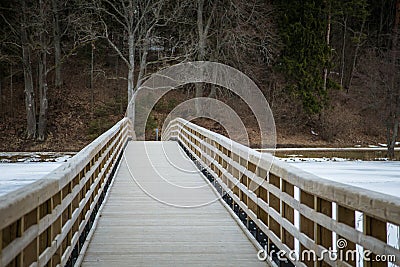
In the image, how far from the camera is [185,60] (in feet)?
98.8

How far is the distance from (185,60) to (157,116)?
5.19 m

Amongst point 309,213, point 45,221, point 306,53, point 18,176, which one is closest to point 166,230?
point 309,213

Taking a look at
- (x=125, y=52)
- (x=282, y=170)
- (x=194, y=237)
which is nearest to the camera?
(x=282, y=170)

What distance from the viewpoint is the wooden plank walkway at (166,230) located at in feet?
18.1

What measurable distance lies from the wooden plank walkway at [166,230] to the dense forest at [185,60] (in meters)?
19.4

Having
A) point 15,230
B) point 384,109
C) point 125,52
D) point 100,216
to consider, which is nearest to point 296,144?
point 384,109

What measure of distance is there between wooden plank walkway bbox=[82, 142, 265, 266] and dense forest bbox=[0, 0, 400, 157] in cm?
1939

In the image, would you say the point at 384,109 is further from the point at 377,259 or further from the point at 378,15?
the point at 377,259

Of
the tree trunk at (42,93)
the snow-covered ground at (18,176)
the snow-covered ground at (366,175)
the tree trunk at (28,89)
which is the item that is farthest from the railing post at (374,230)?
the tree trunk at (28,89)

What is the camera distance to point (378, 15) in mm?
44312

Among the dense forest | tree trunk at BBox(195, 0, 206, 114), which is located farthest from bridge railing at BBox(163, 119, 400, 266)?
tree trunk at BBox(195, 0, 206, 114)

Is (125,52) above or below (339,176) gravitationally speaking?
above

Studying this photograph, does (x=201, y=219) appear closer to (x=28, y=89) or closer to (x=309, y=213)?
(x=309, y=213)

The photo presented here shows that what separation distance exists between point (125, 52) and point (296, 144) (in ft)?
37.7
